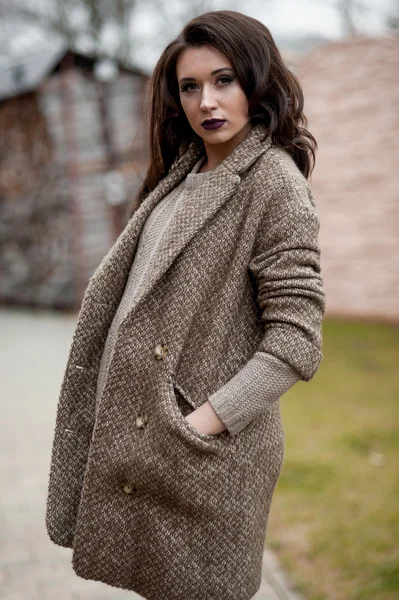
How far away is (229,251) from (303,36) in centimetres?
1028

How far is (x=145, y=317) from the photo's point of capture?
5.25 feet

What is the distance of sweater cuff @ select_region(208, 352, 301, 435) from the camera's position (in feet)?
4.93

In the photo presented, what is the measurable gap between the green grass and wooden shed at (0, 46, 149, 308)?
472cm

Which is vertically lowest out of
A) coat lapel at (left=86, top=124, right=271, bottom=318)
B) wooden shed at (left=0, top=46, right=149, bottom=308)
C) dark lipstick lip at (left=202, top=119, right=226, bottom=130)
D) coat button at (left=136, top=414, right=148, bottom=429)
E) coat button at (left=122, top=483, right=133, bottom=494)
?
wooden shed at (left=0, top=46, right=149, bottom=308)

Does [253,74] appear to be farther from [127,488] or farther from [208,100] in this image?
[127,488]

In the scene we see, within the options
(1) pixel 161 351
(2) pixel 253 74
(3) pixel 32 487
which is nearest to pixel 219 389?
(1) pixel 161 351

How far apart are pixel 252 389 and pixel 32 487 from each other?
290cm

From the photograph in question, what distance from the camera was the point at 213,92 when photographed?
5.23 feet

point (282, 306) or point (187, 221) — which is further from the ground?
point (187, 221)

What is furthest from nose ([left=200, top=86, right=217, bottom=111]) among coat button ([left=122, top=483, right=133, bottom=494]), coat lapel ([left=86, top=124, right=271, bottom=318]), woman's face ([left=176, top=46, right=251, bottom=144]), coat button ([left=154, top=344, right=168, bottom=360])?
coat button ([left=122, top=483, right=133, bottom=494])

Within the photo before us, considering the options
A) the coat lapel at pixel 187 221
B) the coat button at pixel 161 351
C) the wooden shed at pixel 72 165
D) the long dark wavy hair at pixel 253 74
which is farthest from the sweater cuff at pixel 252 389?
the wooden shed at pixel 72 165

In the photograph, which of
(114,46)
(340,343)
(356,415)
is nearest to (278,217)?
(356,415)

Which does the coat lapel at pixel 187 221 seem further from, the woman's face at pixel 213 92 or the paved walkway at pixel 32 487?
the paved walkway at pixel 32 487

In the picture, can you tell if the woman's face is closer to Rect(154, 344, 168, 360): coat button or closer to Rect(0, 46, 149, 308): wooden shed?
Rect(154, 344, 168, 360): coat button
